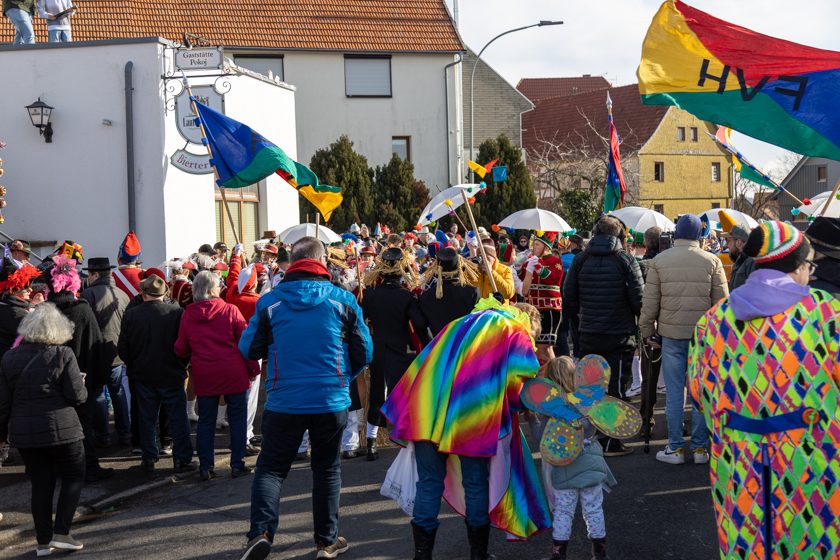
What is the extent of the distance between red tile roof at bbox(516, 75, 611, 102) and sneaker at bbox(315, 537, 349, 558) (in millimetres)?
65079

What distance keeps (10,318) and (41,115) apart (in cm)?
713

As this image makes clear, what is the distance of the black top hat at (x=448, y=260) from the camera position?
25.0ft

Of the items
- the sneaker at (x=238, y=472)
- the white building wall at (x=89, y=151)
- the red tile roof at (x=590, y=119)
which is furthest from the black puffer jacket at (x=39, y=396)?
the red tile roof at (x=590, y=119)

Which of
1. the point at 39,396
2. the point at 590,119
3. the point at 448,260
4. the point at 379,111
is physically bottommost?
the point at 39,396

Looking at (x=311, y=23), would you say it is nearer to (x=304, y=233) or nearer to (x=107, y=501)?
(x=304, y=233)

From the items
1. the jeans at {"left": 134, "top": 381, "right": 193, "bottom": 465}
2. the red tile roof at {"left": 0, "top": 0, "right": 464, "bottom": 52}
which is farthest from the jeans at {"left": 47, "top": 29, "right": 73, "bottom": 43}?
the red tile roof at {"left": 0, "top": 0, "right": 464, "bottom": 52}

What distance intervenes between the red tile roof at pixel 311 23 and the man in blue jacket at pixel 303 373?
82.1ft

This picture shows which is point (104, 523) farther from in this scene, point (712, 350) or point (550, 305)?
point (550, 305)

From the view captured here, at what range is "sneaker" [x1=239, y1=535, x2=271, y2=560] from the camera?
5.19m

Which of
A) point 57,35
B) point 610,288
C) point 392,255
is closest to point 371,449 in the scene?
point 392,255

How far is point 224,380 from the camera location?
7.53 meters

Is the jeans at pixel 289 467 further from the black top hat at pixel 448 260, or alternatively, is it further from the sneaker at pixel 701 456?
the sneaker at pixel 701 456

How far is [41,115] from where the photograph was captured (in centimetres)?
1407

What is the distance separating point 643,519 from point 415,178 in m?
26.0
